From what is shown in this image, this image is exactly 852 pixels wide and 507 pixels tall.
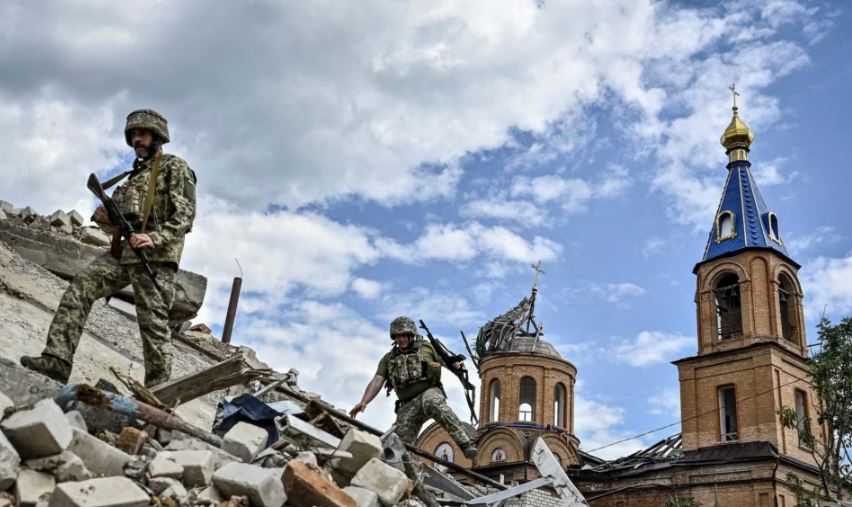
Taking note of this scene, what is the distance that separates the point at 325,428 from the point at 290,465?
5.22 feet

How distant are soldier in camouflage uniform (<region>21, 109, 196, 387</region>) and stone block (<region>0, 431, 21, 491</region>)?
1.31 meters

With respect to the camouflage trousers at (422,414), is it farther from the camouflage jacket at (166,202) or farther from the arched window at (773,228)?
the arched window at (773,228)

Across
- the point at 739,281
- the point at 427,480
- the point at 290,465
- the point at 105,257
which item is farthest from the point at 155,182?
the point at 739,281

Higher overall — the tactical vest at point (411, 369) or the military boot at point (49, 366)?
the tactical vest at point (411, 369)

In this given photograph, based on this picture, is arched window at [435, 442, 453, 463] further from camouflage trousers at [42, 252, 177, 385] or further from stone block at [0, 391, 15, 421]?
stone block at [0, 391, 15, 421]

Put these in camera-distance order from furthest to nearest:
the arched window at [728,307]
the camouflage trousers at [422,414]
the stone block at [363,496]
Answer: the arched window at [728,307], the camouflage trousers at [422,414], the stone block at [363,496]

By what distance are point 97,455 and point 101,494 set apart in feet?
1.34

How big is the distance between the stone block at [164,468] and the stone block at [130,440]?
0.87 ft

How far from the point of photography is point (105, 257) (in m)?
5.18

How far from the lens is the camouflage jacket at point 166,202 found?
5215mm

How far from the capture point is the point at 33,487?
3.51 meters

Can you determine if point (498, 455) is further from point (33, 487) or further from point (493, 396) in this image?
point (33, 487)

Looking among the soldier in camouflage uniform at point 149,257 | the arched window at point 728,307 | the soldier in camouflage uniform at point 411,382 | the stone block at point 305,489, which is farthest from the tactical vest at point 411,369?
the arched window at point 728,307

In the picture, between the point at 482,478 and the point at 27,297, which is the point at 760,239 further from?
the point at 27,297
